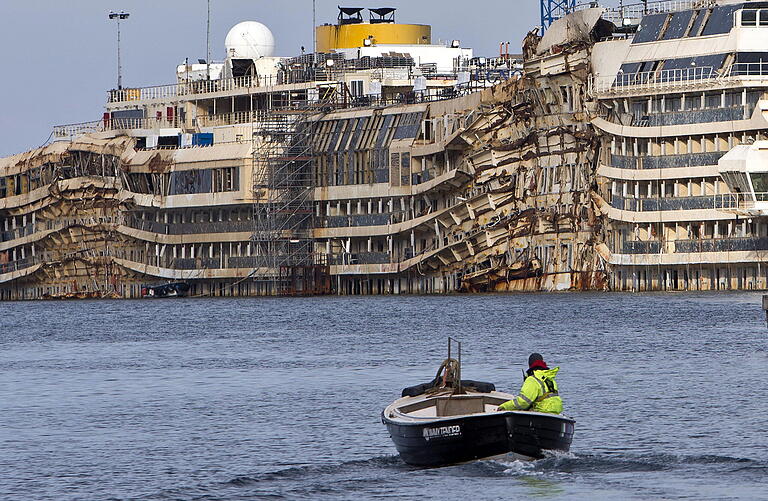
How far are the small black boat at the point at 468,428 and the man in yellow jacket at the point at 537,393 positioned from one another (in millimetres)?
215

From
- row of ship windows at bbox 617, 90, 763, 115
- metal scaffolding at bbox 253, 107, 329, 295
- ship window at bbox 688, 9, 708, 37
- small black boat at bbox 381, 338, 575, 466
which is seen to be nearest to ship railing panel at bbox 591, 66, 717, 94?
row of ship windows at bbox 617, 90, 763, 115

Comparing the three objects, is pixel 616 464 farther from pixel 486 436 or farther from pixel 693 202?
pixel 693 202

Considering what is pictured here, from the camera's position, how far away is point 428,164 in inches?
7190

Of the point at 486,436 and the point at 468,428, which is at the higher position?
the point at 468,428

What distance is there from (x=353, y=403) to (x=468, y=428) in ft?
68.1

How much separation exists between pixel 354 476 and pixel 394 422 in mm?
2100

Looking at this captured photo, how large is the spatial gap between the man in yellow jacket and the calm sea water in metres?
1.72

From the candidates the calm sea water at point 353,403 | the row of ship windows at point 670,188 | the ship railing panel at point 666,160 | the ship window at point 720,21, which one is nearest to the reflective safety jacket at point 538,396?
the calm sea water at point 353,403

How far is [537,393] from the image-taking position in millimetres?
52062

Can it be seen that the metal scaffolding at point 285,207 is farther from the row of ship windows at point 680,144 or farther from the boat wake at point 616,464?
the boat wake at point 616,464

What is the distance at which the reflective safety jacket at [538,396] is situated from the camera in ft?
171

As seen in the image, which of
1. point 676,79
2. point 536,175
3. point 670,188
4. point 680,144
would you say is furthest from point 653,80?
point 536,175

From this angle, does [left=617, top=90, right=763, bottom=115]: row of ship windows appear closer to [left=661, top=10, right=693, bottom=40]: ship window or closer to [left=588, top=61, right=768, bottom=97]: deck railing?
[left=588, top=61, right=768, bottom=97]: deck railing

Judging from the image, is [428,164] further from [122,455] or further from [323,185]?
[122,455]
